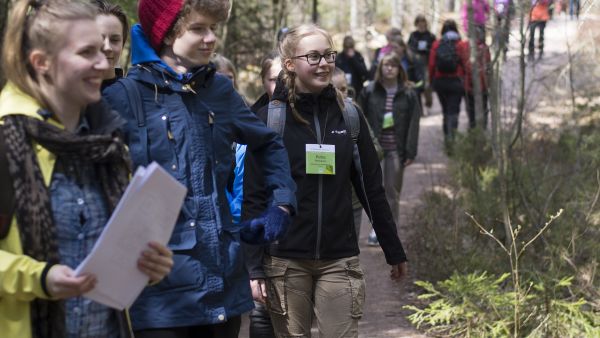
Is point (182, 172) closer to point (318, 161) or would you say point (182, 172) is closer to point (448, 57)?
point (318, 161)

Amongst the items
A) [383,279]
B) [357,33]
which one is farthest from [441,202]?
[357,33]

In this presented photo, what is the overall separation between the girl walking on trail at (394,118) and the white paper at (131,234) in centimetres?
697

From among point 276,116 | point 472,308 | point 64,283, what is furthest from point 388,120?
point 64,283

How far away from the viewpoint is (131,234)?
9.52ft

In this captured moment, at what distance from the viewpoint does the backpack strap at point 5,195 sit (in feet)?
9.39

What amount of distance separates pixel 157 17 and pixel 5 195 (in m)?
1.14

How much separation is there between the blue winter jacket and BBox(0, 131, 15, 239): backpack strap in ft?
2.31

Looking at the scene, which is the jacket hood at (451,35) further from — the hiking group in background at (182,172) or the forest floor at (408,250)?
the hiking group in background at (182,172)

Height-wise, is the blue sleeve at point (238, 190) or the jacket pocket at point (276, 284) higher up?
the blue sleeve at point (238, 190)

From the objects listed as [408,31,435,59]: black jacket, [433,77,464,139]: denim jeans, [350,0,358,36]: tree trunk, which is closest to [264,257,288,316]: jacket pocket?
[433,77,464,139]: denim jeans

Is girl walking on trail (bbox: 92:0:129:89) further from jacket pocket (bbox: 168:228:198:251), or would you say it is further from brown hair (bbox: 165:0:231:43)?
jacket pocket (bbox: 168:228:198:251)

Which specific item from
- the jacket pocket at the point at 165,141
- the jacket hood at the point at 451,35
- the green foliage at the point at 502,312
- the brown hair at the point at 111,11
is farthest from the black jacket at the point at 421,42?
the jacket pocket at the point at 165,141

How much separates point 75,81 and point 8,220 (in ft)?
1.41

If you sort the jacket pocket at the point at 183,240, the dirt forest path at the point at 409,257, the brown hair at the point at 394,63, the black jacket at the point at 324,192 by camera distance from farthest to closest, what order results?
the brown hair at the point at 394,63
the dirt forest path at the point at 409,257
the black jacket at the point at 324,192
the jacket pocket at the point at 183,240
